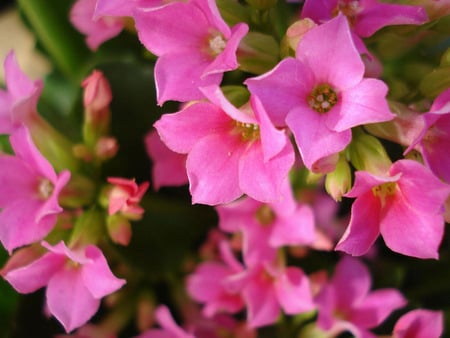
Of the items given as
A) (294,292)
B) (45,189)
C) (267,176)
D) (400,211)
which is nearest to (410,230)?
(400,211)

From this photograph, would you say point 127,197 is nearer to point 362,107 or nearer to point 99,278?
point 99,278

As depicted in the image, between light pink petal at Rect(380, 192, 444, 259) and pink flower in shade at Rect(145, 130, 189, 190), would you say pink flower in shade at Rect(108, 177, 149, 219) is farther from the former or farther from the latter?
light pink petal at Rect(380, 192, 444, 259)

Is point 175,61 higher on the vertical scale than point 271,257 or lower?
higher

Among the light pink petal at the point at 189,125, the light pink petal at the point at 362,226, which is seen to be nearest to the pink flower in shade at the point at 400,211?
the light pink petal at the point at 362,226

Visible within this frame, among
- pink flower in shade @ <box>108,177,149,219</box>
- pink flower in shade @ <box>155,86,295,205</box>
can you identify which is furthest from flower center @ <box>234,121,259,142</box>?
pink flower in shade @ <box>108,177,149,219</box>

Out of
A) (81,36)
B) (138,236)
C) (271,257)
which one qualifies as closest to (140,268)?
(138,236)

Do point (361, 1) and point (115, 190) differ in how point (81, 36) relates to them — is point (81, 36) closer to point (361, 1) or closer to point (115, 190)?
point (115, 190)

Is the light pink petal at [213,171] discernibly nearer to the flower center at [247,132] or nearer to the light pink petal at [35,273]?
the flower center at [247,132]
